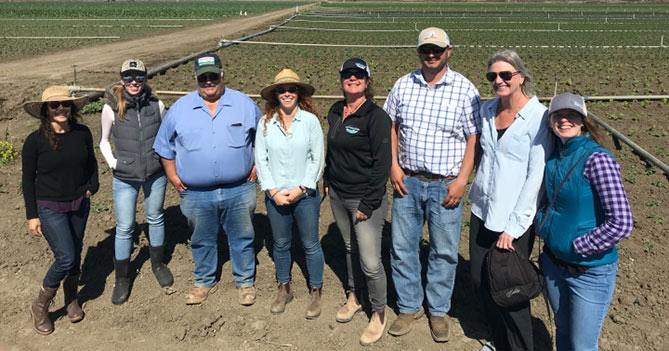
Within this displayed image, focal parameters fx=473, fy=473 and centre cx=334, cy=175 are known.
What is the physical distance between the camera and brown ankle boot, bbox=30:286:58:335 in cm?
390

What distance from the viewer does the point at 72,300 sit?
415 centimetres

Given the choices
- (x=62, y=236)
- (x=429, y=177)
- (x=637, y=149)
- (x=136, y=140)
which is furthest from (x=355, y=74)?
(x=637, y=149)

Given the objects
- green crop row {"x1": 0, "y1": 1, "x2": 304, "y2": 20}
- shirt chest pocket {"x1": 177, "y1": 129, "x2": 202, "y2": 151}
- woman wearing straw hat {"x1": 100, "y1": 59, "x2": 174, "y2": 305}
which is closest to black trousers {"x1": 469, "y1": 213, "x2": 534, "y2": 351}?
shirt chest pocket {"x1": 177, "y1": 129, "x2": 202, "y2": 151}

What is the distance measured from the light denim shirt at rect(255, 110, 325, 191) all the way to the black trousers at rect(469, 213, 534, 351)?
132 cm

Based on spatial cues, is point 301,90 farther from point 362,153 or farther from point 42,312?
point 42,312

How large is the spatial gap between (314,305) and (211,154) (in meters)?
1.62

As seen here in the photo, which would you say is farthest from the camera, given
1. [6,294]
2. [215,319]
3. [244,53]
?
[244,53]

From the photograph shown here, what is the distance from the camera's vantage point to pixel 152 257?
15.5ft

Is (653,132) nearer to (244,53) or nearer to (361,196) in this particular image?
(361,196)

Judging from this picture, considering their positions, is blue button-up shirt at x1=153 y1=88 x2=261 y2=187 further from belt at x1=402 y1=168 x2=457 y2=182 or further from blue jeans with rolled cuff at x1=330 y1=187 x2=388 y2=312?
belt at x1=402 y1=168 x2=457 y2=182

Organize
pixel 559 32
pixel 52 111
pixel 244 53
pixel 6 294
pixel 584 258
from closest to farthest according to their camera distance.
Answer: pixel 584 258
pixel 52 111
pixel 6 294
pixel 244 53
pixel 559 32

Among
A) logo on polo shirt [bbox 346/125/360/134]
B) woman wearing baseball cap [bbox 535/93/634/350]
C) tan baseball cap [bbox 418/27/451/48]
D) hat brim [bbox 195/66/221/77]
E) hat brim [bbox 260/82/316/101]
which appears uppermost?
tan baseball cap [bbox 418/27/451/48]

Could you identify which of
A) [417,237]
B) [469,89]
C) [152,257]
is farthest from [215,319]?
[469,89]

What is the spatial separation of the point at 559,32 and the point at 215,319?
3072 cm
